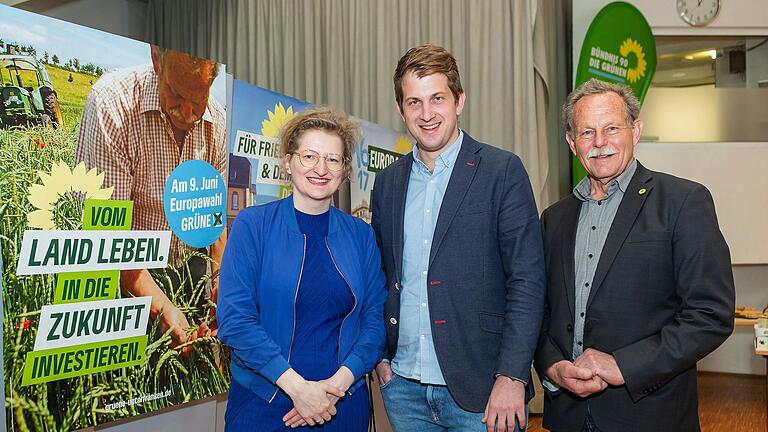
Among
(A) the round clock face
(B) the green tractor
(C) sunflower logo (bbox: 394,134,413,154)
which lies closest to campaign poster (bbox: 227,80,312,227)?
(B) the green tractor

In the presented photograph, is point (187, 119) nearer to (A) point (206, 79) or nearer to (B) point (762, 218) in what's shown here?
(A) point (206, 79)

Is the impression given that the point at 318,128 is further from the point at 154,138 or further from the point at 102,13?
the point at 102,13

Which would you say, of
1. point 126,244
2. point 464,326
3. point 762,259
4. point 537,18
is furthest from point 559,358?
point 762,259

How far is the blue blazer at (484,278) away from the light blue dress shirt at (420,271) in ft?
0.14

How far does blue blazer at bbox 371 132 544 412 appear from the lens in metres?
1.87

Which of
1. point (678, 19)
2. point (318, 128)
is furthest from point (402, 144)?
point (678, 19)

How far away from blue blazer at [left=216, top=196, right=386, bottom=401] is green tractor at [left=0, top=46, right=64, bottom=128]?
703mm

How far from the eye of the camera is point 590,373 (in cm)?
186

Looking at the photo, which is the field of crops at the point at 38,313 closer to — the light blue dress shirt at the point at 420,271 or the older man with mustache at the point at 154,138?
the older man with mustache at the point at 154,138

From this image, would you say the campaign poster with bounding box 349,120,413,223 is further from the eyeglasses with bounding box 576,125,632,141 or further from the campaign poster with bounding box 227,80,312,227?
the eyeglasses with bounding box 576,125,632,141

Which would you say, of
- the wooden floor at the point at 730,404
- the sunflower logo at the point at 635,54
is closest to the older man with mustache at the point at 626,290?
the wooden floor at the point at 730,404

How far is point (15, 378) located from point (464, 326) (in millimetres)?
1280

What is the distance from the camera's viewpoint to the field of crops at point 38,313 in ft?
6.63

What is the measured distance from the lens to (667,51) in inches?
261
